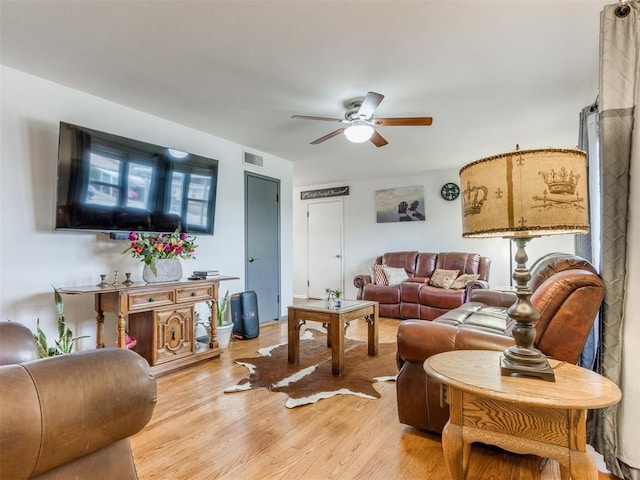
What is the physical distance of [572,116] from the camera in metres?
3.47

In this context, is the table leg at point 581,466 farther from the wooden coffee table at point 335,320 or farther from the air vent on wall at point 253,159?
the air vent on wall at point 253,159

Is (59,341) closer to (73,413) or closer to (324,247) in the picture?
(73,413)

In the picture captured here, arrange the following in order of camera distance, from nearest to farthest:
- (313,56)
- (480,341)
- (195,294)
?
(480,341) → (313,56) → (195,294)

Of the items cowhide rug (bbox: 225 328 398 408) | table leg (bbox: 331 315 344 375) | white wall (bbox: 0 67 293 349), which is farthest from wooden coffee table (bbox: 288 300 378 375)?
white wall (bbox: 0 67 293 349)

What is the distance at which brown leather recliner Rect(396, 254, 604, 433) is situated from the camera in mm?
1435

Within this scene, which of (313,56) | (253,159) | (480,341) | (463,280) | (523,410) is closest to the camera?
(523,410)

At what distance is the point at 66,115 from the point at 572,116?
15.4 ft

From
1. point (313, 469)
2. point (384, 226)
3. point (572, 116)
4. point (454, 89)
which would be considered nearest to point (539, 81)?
point (454, 89)

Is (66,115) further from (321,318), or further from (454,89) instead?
(454,89)

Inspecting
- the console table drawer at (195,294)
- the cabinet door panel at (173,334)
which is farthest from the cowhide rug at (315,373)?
the console table drawer at (195,294)

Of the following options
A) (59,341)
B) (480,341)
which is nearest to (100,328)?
(59,341)

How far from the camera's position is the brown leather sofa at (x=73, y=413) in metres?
0.57

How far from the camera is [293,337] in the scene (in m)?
2.95

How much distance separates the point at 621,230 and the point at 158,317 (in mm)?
3014
